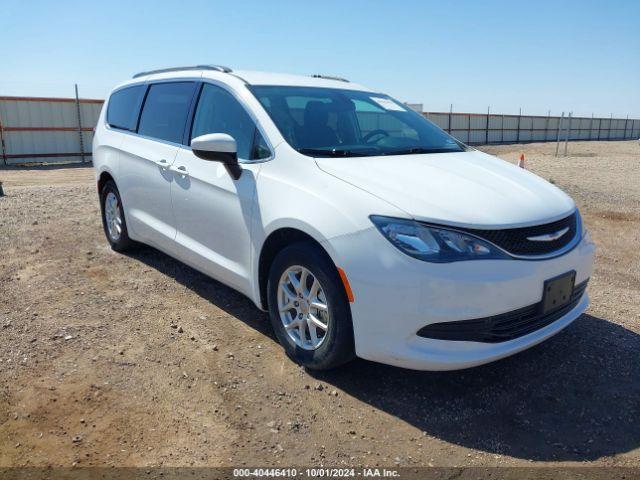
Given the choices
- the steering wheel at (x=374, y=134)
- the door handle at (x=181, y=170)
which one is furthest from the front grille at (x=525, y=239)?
the door handle at (x=181, y=170)

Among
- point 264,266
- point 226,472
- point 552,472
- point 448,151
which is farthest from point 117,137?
point 552,472

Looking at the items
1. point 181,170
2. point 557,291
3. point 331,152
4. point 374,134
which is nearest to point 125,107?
point 181,170

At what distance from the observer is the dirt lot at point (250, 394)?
264 centimetres

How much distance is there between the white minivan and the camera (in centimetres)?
273

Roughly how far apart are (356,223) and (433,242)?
406 millimetres

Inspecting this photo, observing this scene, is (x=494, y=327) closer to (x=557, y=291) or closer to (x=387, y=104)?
(x=557, y=291)

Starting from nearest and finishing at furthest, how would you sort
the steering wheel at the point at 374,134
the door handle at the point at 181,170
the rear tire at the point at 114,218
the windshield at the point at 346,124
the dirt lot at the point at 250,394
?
the dirt lot at the point at 250,394, the windshield at the point at 346,124, the steering wheel at the point at 374,134, the door handle at the point at 181,170, the rear tire at the point at 114,218

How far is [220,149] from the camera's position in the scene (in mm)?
3375

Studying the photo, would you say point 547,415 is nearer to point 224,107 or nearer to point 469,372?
point 469,372

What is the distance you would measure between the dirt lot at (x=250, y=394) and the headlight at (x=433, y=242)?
0.90 meters

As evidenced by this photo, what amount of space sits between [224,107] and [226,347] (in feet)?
5.64

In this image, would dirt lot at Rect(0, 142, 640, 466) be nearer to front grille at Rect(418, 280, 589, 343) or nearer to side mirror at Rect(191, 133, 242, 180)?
front grille at Rect(418, 280, 589, 343)

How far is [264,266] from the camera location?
3516mm

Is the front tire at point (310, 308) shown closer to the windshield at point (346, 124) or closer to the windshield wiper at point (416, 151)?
the windshield at point (346, 124)
